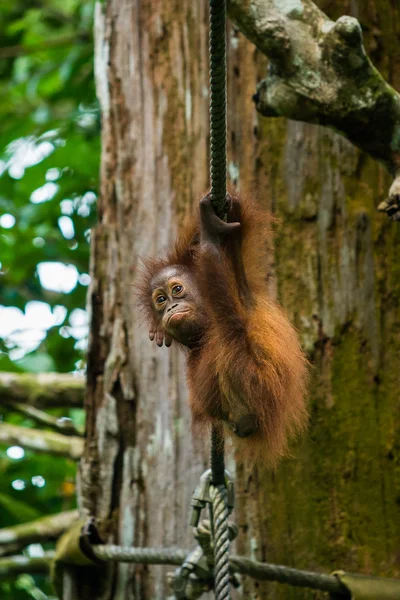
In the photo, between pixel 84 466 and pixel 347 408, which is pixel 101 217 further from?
pixel 347 408

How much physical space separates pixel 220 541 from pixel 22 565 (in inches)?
72.9

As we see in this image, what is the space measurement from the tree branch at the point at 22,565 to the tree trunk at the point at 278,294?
1.98ft

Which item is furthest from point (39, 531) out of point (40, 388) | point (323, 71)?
point (323, 71)

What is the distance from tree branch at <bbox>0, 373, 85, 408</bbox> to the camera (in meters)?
4.25

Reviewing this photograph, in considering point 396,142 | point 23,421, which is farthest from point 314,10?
point 23,421

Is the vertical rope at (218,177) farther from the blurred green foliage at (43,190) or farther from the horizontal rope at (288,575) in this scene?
the blurred green foliage at (43,190)

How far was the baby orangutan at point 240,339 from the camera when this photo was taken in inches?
97.9

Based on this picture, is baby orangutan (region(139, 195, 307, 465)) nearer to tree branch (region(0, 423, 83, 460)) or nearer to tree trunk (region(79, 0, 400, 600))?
tree trunk (region(79, 0, 400, 600))

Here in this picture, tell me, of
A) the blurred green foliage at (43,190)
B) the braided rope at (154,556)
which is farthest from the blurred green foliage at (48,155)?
the braided rope at (154,556)

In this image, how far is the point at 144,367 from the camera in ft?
12.3

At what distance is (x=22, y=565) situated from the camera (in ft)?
13.5

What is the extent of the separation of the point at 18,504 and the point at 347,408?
2156 millimetres

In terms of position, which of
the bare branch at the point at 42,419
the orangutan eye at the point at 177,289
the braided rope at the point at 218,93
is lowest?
the bare branch at the point at 42,419

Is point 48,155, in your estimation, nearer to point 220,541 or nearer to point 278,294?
point 278,294
